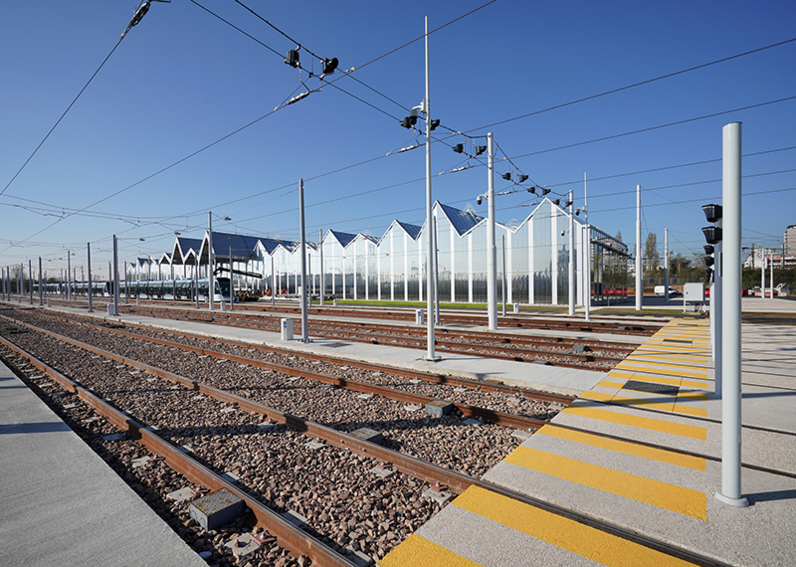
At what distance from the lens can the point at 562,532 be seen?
374 centimetres

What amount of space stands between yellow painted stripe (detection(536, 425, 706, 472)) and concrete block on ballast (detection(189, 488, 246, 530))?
421cm

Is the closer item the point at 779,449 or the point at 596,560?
the point at 596,560

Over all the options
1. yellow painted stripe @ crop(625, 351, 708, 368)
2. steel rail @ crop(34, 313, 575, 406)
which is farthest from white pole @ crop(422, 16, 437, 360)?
yellow painted stripe @ crop(625, 351, 708, 368)

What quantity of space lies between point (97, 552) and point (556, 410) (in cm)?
679

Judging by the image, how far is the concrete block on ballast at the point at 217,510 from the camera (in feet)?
13.3

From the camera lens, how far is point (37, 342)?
1842 centimetres

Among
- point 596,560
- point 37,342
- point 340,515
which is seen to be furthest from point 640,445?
point 37,342

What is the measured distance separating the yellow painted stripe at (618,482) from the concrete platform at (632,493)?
1 cm

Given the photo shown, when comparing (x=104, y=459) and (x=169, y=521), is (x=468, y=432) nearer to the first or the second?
(x=169, y=521)

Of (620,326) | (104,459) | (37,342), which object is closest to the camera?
(104,459)

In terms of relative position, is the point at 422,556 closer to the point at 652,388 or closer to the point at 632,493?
the point at 632,493

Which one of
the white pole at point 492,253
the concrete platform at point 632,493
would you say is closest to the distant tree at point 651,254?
the white pole at point 492,253

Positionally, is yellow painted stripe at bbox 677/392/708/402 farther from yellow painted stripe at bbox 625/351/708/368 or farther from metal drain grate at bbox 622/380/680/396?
yellow painted stripe at bbox 625/351/708/368

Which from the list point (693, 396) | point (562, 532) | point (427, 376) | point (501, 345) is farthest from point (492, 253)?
point (562, 532)
